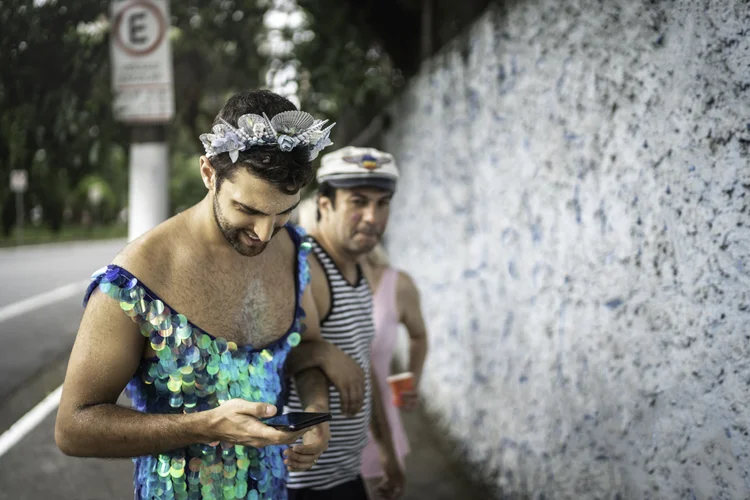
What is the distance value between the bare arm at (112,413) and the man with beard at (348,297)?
840 mm

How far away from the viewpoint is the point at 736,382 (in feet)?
6.77

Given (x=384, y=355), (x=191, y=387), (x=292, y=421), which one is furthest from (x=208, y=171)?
(x=384, y=355)

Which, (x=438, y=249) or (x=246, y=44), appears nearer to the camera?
(x=438, y=249)

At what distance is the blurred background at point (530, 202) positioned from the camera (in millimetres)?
2193

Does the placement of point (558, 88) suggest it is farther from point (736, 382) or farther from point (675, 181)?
point (736, 382)

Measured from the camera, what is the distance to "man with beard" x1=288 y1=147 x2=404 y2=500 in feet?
9.11

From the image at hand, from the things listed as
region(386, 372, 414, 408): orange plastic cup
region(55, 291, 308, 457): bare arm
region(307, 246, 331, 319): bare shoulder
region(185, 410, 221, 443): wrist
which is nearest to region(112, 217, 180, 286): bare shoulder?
region(55, 291, 308, 457): bare arm

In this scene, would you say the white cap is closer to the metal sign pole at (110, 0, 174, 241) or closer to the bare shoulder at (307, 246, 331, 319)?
the bare shoulder at (307, 246, 331, 319)

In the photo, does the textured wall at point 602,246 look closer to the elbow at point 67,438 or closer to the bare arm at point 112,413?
the bare arm at point 112,413

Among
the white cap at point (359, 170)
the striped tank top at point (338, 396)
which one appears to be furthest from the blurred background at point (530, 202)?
the striped tank top at point (338, 396)

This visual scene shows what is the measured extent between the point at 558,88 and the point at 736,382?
1.74 metres

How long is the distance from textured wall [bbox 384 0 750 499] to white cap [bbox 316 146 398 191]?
0.87 m

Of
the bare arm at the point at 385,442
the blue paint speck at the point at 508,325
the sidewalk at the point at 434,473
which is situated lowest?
the sidewalk at the point at 434,473

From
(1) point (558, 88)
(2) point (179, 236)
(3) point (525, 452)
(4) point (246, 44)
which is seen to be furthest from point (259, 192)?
(4) point (246, 44)
